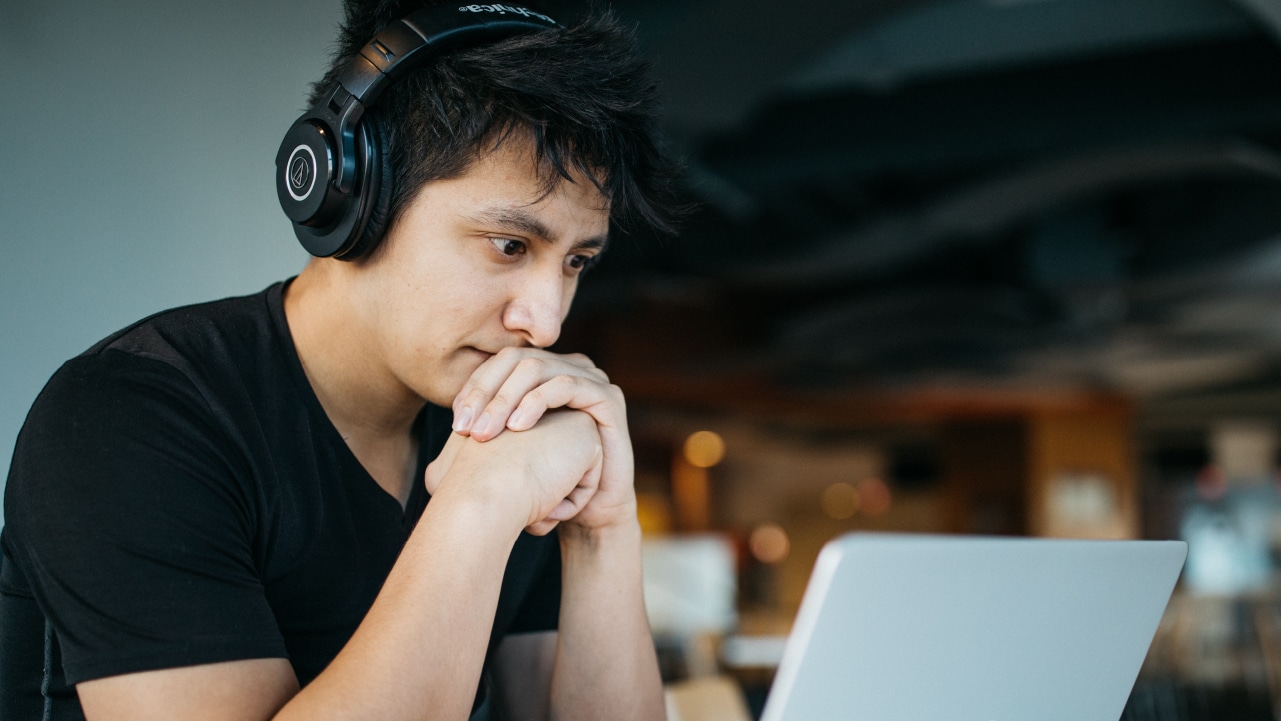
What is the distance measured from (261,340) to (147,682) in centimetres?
38

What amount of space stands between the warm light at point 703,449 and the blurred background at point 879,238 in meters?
0.50

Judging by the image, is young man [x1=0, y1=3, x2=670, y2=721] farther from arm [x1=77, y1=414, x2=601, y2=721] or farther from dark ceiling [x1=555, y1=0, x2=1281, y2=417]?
dark ceiling [x1=555, y1=0, x2=1281, y2=417]

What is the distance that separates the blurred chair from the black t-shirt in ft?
4.35

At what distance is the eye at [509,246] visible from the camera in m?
1.01

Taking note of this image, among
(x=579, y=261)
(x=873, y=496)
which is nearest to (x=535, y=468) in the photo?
(x=579, y=261)

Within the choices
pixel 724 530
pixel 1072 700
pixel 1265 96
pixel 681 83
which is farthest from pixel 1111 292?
pixel 724 530

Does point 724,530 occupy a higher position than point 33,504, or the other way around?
point 33,504

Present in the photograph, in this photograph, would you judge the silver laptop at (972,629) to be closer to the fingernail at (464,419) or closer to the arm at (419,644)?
the arm at (419,644)

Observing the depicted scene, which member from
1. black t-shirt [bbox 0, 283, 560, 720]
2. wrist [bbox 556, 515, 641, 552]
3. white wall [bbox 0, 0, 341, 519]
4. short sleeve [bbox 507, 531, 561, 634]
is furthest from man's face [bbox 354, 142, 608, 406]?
white wall [bbox 0, 0, 341, 519]

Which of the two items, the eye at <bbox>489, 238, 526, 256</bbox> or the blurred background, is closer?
the eye at <bbox>489, 238, 526, 256</bbox>

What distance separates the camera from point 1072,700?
2.91 ft

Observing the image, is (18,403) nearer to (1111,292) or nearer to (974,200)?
(974,200)

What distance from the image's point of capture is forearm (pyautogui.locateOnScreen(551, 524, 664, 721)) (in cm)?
113

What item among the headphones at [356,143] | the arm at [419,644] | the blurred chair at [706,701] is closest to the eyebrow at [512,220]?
the headphones at [356,143]
